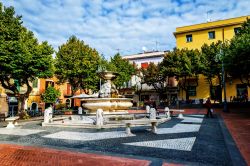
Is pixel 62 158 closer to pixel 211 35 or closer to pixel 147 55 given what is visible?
pixel 211 35

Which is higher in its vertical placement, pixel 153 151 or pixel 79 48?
pixel 79 48

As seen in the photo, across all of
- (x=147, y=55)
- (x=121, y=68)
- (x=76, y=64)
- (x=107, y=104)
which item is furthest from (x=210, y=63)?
(x=107, y=104)

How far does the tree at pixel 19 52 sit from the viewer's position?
1927cm

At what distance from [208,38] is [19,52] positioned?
3119 centimetres

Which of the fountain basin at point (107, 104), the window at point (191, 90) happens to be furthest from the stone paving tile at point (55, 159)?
the window at point (191, 90)

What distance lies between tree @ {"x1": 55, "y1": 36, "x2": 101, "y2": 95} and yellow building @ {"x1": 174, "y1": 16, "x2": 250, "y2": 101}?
A: 54.0 ft

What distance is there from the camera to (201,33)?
3981cm

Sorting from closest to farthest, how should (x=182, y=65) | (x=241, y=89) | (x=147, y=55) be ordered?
(x=182, y=65), (x=241, y=89), (x=147, y=55)

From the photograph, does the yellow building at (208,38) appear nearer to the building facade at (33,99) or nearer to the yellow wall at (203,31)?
the yellow wall at (203,31)

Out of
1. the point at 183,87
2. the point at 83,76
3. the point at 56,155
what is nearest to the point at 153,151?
the point at 56,155

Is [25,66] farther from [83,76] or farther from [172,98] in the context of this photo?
[172,98]

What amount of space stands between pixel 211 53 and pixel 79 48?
1943 cm

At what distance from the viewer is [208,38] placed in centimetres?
3950

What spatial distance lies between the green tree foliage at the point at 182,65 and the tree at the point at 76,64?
444 inches
